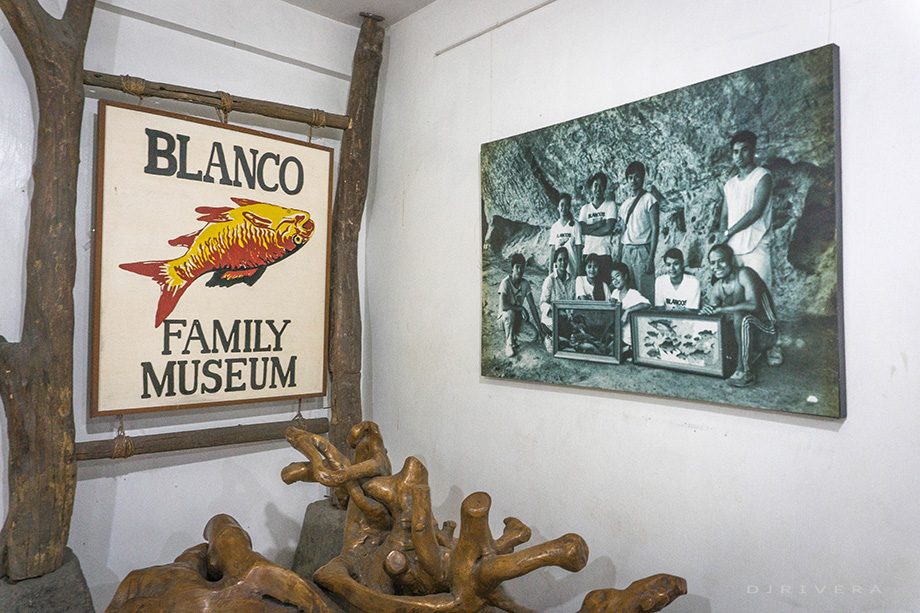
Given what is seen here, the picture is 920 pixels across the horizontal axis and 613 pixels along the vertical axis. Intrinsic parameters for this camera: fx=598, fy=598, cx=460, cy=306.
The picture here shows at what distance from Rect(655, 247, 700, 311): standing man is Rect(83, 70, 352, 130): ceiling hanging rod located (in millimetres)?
1362

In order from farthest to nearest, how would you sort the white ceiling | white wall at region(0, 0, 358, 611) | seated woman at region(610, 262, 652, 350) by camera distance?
the white ceiling
white wall at region(0, 0, 358, 611)
seated woman at region(610, 262, 652, 350)

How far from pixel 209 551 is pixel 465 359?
933 mm

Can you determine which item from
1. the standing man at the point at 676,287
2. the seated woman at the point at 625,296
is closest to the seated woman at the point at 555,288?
the seated woman at the point at 625,296

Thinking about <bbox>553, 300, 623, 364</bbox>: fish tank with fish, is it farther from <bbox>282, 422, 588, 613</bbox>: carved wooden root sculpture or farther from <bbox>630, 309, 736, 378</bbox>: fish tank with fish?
<bbox>282, 422, 588, 613</bbox>: carved wooden root sculpture

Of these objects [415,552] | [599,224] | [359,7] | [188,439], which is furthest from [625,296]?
[359,7]

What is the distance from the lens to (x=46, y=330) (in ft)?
5.24

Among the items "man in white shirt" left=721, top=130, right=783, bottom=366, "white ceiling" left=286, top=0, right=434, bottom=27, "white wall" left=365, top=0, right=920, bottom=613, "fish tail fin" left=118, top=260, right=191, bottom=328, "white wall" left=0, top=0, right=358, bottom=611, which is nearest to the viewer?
"white wall" left=365, top=0, right=920, bottom=613

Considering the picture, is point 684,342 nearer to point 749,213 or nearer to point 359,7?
point 749,213

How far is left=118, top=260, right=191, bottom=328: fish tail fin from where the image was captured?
6.11 ft

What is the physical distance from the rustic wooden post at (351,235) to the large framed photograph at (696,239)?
675mm

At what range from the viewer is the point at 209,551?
1.46 meters

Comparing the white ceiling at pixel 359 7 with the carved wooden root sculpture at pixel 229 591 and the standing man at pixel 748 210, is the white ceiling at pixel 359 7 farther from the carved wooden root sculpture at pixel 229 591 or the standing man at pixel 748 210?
the carved wooden root sculpture at pixel 229 591

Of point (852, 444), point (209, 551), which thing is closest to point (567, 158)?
point (852, 444)

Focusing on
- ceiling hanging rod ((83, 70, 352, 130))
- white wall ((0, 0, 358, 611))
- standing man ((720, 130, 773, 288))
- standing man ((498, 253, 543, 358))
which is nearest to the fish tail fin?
white wall ((0, 0, 358, 611))
